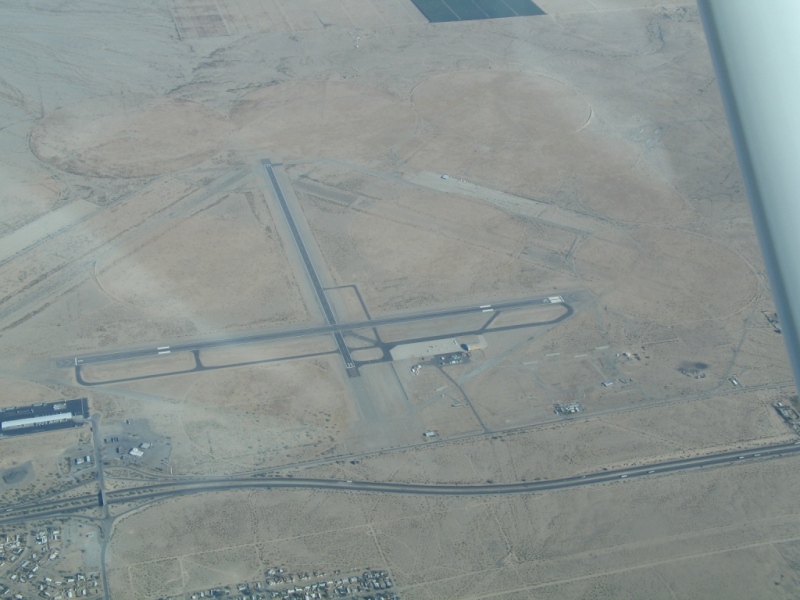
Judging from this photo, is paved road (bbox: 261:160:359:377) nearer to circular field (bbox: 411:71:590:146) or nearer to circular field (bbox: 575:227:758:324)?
circular field (bbox: 411:71:590:146)

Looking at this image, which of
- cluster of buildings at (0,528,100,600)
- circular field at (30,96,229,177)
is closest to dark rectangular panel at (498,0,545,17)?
circular field at (30,96,229,177)

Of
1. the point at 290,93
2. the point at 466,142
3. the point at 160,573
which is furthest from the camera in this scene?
the point at 290,93

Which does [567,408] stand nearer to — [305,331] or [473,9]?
[305,331]

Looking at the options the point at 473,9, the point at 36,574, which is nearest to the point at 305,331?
the point at 36,574

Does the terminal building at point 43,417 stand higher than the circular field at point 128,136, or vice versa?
the circular field at point 128,136

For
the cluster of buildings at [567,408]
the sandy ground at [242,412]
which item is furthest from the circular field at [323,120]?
the cluster of buildings at [567,408]

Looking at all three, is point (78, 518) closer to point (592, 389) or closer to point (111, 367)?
point (111, 367)

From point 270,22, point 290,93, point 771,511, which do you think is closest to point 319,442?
point 771,511

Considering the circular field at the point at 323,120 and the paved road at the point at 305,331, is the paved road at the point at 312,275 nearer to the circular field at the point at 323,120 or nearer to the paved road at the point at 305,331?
the paved road at the point at 305,331
